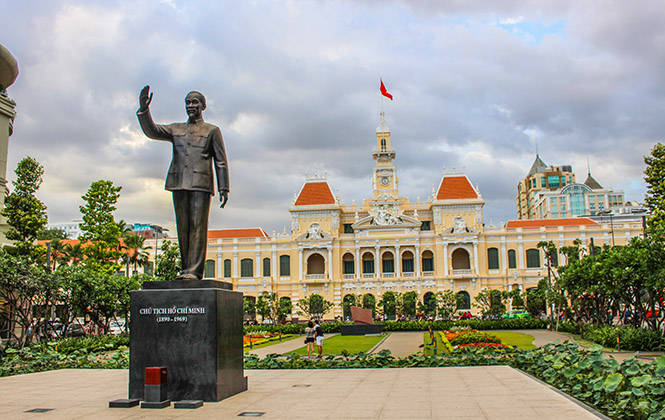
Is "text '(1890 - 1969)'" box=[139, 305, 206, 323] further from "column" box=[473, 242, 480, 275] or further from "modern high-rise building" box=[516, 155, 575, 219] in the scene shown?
"modern high-rise building" box=[516, 155, 575, 219]

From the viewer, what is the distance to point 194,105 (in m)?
10.1

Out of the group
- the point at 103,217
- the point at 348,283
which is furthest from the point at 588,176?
the point at 103,217

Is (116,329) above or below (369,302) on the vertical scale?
below

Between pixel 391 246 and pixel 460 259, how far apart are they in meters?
7.75

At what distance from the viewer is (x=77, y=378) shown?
12281mm

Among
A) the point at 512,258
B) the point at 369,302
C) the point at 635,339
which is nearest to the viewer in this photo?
the point at 635,339

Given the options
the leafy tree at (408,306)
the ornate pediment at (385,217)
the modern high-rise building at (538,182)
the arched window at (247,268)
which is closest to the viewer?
the leafy tree at (408,306)

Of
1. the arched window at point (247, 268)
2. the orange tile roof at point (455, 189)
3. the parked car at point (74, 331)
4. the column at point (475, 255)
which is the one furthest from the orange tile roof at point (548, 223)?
the parked car at point (74, 331)

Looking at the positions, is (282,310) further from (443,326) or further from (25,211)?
(25,211)

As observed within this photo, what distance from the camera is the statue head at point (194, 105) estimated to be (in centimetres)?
1009

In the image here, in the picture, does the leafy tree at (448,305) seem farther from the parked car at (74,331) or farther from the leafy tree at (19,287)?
the leafy tree at (19,287)

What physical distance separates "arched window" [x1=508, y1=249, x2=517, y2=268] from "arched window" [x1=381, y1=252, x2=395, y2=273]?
11.7 metres

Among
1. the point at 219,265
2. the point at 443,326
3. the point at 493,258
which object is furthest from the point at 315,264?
the point at 443,326

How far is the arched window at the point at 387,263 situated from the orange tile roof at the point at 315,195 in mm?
8021
